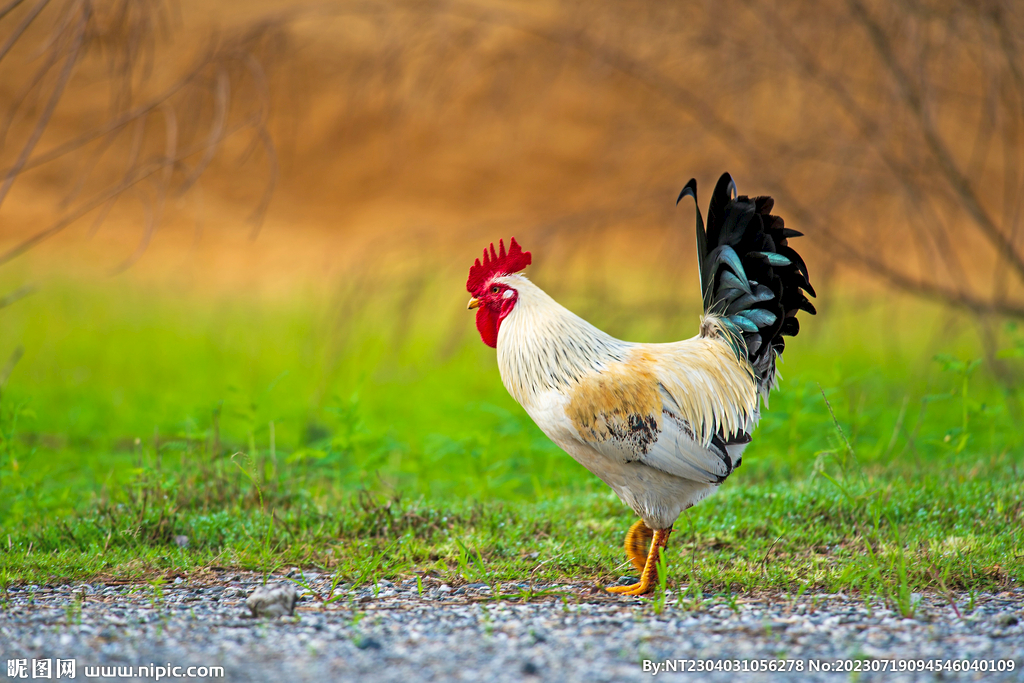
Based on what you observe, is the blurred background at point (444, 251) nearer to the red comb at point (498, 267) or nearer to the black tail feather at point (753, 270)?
the red comb at point (498, 267)

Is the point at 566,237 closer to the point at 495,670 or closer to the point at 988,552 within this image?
the point at 988,552

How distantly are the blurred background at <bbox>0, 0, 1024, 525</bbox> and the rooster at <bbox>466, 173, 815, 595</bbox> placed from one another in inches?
42.9

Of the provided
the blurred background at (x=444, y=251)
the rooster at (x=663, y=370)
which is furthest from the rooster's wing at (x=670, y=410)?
the blurred background at (x=444, y=251)

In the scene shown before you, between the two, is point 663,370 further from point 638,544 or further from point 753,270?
point 638,544

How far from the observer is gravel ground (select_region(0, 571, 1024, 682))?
245 centimetres

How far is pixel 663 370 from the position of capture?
11.4 ft

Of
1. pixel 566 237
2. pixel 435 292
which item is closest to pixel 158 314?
pixel 435 292

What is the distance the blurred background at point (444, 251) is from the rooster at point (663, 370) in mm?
1089

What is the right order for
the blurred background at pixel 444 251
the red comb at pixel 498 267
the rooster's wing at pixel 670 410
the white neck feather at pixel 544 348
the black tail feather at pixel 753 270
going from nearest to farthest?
the rooster's wing at pixel 670 410 < the white neck feather at pixel 544 348 < the black tail feather at pixel 753 270 < the red comb at pixel 498 267 < the blurred background at pixel 444 251

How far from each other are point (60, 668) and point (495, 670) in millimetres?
1338

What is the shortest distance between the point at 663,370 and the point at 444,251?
5578 mm

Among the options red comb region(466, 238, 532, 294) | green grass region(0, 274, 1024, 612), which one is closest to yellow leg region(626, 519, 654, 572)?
green grass region(0, 274, 1024, 612)

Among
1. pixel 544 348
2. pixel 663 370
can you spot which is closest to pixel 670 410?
pixel 663 370

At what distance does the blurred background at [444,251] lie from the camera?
4.67 meters
